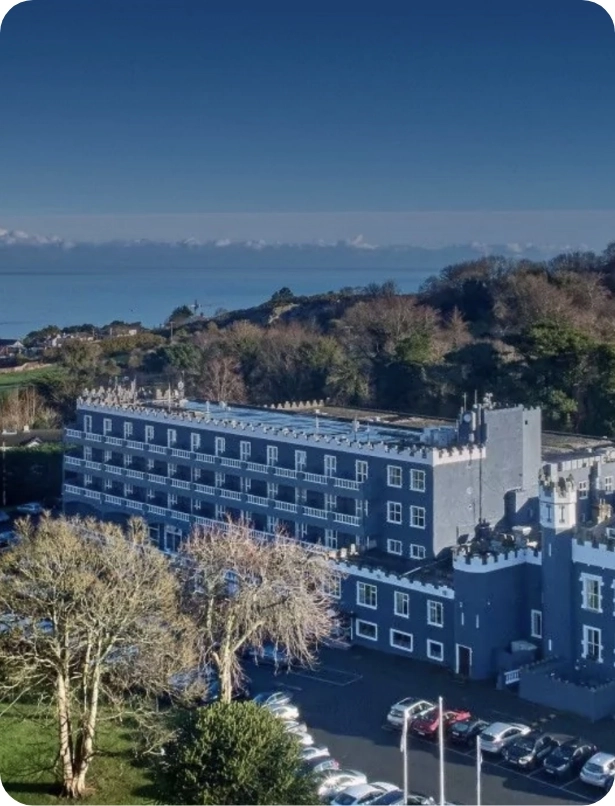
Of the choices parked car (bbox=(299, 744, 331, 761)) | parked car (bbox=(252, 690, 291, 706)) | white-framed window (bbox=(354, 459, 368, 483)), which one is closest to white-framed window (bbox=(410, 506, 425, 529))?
white-framed window (bbox=(354, 459, 368, 483))

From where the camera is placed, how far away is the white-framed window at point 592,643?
982 centimetres

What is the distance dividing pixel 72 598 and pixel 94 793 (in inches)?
50.7

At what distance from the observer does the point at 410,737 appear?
8.70 metres

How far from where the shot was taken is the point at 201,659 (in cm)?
891

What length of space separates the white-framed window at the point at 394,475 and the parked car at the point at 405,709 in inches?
127

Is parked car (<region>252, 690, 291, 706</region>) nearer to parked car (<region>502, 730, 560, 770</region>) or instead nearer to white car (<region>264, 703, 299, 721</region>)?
white car (<region>264, 703, 299, 721</region>)

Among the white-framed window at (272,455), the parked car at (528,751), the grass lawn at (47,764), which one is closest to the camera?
the grass lawn at (47,764)

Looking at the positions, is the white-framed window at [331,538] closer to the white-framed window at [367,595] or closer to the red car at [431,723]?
the white-framed window at [367,595]

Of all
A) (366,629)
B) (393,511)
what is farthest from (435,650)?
(393,511)

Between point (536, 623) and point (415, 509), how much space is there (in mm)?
1946

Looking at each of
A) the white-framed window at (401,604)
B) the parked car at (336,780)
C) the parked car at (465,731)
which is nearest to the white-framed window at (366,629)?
the white-framed window at (401,604)

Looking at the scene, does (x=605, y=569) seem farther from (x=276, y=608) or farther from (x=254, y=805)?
(x=254, y=805)

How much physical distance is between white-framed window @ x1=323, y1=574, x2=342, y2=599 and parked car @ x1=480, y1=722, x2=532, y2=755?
283 cm

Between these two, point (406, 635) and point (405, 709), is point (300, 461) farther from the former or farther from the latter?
point (405, 709)
